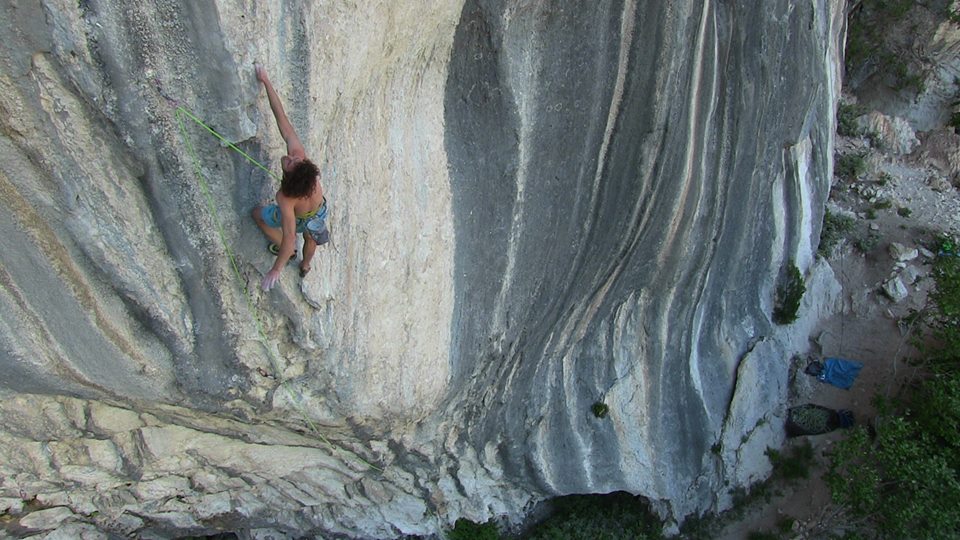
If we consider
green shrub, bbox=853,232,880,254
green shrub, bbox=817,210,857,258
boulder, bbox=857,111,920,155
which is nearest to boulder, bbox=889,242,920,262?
green shrub, bbox=853,232,880,254

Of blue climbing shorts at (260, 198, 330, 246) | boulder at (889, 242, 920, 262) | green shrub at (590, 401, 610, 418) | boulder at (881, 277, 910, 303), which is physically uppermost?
blue climbing shorts at (260, 198, 330, 246)

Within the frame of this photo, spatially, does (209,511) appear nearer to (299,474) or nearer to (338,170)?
(299,474)

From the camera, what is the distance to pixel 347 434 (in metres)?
5.03

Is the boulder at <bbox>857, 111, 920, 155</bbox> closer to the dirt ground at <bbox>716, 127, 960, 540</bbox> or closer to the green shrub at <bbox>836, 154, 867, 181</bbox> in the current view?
the dirt ground at <bbox>716, 127, 960, 540</bbox>

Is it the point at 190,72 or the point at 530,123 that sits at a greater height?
the point at 190,72

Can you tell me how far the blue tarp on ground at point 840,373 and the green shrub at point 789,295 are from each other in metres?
1.05

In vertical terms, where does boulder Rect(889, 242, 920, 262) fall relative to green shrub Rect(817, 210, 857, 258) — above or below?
below

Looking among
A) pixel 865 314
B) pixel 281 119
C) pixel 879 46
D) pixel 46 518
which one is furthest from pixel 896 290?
pixel 46 518

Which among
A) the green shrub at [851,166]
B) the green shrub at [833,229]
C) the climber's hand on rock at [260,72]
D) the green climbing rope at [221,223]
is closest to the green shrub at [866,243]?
the green shrub at [833,229]

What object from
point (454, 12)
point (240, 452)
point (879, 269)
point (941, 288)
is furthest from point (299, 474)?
point (879, 269)

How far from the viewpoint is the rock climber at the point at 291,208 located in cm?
324

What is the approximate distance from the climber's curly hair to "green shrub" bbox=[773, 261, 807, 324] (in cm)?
625

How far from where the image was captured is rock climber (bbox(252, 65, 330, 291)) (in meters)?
3.24

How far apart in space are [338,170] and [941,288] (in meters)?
7.24
